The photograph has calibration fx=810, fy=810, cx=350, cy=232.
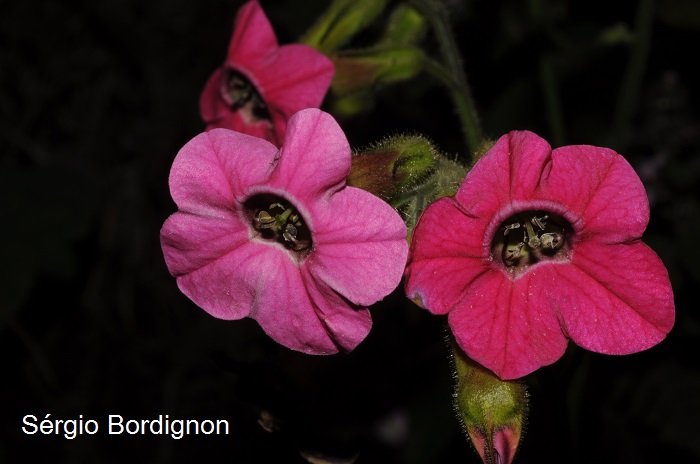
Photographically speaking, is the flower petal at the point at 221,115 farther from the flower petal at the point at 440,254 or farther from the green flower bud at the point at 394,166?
the flower petal at the point at 440,254

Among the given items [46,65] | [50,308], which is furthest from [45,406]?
[46,65]

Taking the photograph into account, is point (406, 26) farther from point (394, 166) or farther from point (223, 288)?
point (223, 288)

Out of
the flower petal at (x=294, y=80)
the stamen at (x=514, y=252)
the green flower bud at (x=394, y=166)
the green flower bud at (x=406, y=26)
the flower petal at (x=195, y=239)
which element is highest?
the green flower bud at (x=406, y=26)

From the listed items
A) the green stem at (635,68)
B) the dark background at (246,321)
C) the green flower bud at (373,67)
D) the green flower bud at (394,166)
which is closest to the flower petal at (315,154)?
the green flower bud at (394,166)

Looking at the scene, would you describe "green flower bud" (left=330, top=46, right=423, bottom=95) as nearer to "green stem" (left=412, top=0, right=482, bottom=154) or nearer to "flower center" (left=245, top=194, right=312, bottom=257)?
"green stem" (left=412, top=0, right=482, bottom=154)

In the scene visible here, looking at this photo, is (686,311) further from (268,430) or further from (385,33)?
(268,430)

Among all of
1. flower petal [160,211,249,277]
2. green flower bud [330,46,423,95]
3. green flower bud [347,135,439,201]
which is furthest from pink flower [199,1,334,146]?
flower petal [160,211,249,277]
